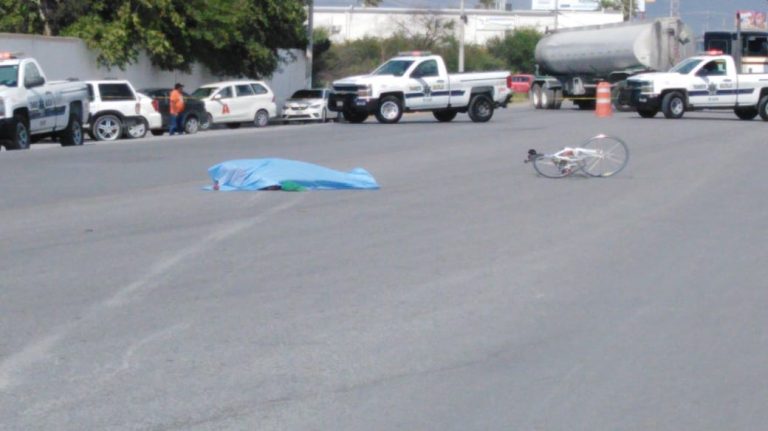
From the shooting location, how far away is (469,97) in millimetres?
36031

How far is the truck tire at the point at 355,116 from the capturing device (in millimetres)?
35625

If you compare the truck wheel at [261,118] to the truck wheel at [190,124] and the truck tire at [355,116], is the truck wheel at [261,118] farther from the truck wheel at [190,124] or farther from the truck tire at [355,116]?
the truck tire at [355,116]

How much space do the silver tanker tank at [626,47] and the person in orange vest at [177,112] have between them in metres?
17.4

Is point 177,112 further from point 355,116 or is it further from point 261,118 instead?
point 261,118

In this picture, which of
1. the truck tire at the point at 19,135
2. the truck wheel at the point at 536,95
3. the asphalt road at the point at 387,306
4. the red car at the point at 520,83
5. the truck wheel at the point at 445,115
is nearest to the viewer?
the asphalt road at the point at 387,306

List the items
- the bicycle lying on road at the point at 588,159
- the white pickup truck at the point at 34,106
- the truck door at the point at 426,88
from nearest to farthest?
the bicycle lying on road at the point at 588,159 < the white pickup truck at the point at 34,106 < the truck door at the point at 426,88

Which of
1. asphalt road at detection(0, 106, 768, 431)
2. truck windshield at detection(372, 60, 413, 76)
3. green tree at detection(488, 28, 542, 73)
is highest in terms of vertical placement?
green tree at detection(488, 28, 542, 73)

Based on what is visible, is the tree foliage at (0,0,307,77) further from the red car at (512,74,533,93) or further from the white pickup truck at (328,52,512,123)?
the red car at (512,74,533,93)

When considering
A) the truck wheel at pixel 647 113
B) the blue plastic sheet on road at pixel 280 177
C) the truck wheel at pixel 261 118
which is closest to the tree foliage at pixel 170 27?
the truck wheel at pixel 261 118

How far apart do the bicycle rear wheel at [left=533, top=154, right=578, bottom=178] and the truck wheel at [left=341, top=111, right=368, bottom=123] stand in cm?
1762

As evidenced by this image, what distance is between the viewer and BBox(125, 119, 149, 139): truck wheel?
106 feet

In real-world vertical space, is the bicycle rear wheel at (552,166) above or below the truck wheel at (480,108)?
below

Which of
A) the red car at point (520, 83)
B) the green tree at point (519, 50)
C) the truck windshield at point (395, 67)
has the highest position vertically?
the green tree at point (519, 50)

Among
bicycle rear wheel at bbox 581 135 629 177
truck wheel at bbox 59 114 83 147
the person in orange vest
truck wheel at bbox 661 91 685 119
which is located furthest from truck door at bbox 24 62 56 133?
truck wheel at bbox 661 91 685 119
